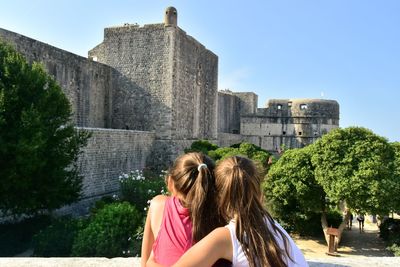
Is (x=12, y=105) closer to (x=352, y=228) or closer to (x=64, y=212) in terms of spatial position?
(x=64, y=212)

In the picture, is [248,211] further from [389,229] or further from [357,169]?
[389,229]

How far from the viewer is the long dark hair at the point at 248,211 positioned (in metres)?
1.85

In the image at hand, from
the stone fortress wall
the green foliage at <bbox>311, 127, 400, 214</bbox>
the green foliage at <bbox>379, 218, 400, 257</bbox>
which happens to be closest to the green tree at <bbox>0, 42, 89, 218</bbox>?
the stone fortress wall

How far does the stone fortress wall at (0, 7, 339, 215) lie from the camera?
14.2 metres

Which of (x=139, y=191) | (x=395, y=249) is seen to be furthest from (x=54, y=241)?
(x=395, y=249)

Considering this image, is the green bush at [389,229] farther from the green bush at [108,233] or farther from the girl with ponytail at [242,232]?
the girl with ponytail at [242,232]

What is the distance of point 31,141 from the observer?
8.70 m

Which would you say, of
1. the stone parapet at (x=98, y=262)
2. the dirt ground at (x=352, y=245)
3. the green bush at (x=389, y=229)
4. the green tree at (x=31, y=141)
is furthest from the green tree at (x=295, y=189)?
the stone parapet at (x=98, y=262)

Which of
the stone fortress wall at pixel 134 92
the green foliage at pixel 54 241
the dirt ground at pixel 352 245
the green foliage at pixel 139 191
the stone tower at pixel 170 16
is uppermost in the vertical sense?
the stone tower at pixel 170 16

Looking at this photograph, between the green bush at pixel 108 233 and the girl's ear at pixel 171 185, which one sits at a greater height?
the girl's ear at pixel 171 185

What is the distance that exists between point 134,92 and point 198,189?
1714cm

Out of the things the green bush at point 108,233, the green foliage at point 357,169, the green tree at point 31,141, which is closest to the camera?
the green tree at point 31,141

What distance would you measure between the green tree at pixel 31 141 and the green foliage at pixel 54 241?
0.72 meters

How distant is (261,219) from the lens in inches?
77.3
